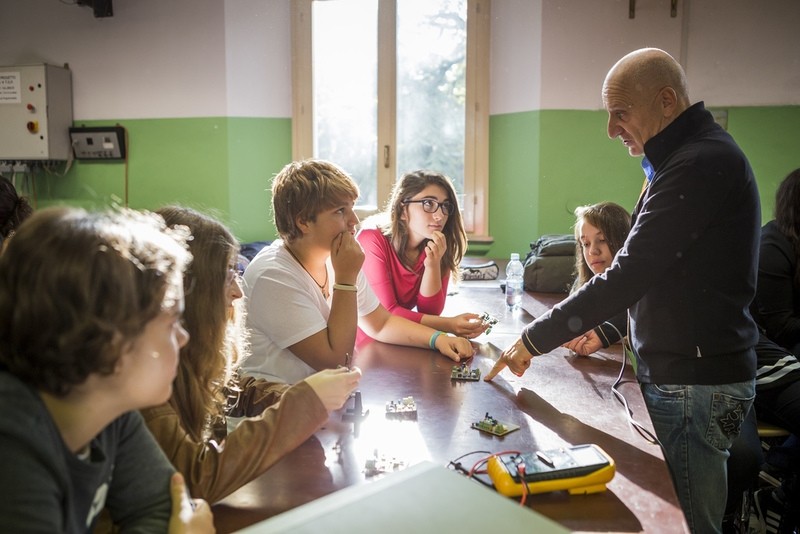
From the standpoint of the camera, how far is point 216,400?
131 cm

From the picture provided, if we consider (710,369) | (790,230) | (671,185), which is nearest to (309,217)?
(671,185)

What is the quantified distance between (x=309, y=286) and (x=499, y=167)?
9.91 ft

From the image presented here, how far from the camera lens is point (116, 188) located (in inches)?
193

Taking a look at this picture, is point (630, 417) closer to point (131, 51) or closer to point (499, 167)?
point (499, 167)

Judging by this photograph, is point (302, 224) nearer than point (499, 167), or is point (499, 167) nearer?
point (302, 224)

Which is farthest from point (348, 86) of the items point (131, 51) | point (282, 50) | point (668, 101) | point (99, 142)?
point (668, 101)

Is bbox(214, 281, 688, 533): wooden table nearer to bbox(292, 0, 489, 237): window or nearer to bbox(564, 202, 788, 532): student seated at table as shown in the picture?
bbox(564, 202, 788, 532): student seated at table

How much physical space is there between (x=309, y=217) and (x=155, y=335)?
106cm

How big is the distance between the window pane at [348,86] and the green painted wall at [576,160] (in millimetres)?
916

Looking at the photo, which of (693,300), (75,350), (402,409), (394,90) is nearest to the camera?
(75,350)

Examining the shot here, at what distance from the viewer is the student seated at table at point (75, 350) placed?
29.3 inches

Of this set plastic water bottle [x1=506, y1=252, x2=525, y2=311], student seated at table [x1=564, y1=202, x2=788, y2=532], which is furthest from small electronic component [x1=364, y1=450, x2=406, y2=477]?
plastic water bottle [x1=506, y1=252, x2=525, y2=311]

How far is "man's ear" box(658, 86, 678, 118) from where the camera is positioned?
67.4 inches

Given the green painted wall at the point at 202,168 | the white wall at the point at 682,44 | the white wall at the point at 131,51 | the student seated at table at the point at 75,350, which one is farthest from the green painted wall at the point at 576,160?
the student seated at table at the point at 75,350
